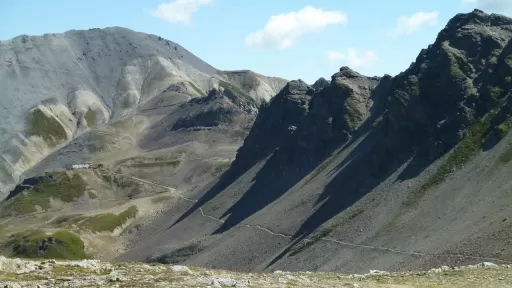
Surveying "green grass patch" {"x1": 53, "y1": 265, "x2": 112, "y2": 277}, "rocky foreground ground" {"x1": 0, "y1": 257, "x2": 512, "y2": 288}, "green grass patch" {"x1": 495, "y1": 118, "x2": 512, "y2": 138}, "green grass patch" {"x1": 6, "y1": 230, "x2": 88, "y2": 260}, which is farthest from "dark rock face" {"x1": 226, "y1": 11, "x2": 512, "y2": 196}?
"green grass patch" {"x1": 53, "y1": 265, "x2": 112, "y2": 277}

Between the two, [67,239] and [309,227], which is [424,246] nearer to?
[309,227]

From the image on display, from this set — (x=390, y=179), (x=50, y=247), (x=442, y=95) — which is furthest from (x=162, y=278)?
(x=50, y=247)

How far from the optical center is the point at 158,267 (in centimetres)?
3941

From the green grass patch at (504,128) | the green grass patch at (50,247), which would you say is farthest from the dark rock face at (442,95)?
the green grass patch at (50,247)

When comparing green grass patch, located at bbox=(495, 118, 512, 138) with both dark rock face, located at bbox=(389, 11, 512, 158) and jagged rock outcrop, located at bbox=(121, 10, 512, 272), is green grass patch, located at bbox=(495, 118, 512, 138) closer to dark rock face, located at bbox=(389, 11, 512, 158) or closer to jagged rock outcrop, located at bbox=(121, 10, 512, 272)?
jagged rock outcrop, located at bbox=(121, 10, 512, 272)

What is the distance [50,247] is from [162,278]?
171267 millimetres

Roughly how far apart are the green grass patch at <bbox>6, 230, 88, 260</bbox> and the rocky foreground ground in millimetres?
157783

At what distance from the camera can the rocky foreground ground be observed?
30.9m

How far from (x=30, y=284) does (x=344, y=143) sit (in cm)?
14738

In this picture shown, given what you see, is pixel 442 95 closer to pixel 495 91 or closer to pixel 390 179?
pixel 495 91

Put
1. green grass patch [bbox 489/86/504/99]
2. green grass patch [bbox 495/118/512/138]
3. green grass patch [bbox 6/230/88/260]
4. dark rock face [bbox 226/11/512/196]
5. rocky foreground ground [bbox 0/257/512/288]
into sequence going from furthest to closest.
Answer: green grass patch [bbox 6/230/88/260]
green grass patch [bbox 489/86/504/99]
dark rock face [bbox 226/11/512/196]
green grass patch [bbox 495/118/512/138]
rocky foreground ground [bbox 0/257/512/288]

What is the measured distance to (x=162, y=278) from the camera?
3347 centimetres

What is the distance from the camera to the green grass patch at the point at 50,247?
187 meters

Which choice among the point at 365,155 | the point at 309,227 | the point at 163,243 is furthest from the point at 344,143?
the point at 163,243
